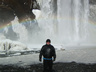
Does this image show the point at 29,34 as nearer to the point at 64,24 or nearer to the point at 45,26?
the point at 45,26

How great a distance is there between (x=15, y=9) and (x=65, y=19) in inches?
657

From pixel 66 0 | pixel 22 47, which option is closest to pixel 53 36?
pixel 66 0

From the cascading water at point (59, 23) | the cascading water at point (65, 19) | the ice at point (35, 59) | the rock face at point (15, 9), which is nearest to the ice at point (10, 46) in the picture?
the ice at point (35, 59)

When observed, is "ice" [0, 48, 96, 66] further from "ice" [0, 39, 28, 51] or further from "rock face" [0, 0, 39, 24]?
"rock face" [0, 0, 39, 24]

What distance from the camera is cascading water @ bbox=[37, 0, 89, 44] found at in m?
45.4

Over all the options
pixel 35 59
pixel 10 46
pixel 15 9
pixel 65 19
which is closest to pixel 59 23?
pixel 65 19

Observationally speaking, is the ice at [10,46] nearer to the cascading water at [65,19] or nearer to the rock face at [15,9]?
the rock face at [15,9]

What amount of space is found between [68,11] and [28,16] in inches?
540

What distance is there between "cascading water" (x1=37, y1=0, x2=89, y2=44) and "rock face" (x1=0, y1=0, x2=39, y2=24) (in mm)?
6666

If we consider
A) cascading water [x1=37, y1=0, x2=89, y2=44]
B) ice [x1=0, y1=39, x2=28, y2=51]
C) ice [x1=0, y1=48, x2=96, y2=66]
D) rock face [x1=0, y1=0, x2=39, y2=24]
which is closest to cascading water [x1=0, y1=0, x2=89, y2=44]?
cascading water [x1=37, y1=0, x2=89, y2=44]

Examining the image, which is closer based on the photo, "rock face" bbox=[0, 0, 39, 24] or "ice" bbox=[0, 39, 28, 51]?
"ice" bbox=[0, 39, 28, 51]

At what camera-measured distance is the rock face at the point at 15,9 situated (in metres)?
32.7

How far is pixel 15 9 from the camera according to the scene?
3638cm

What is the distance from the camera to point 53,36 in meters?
44.0
